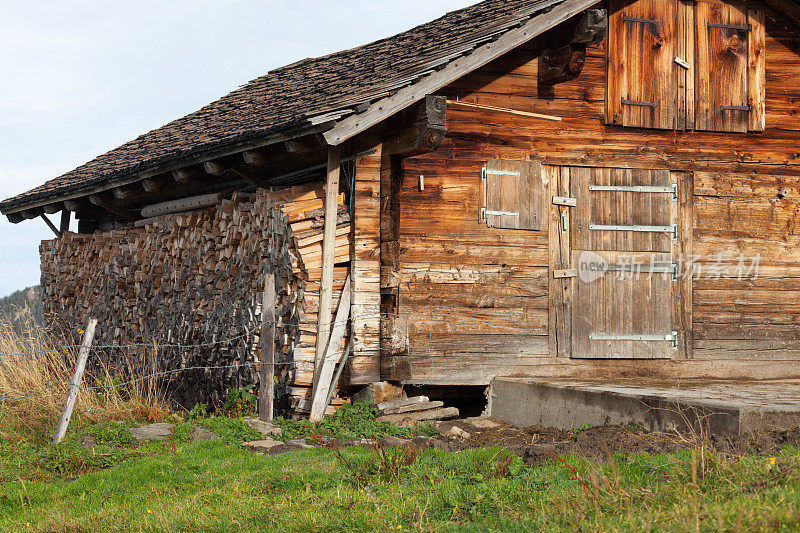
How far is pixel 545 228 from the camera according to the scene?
952cm

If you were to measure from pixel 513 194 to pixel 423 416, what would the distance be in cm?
262

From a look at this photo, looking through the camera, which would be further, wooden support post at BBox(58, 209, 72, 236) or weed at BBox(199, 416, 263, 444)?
wooden support post at BBox(58, 209, 72, 236)

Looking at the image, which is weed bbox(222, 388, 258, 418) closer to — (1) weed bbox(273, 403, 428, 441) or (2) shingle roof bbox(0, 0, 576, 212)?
(1) weed bbox(273, 403, 428, 441)

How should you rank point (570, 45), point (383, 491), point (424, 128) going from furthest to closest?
point (570, 45) → point (424, 128) → point (383, 491)

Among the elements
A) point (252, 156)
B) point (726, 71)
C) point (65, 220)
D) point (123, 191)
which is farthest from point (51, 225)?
point (726, 71)

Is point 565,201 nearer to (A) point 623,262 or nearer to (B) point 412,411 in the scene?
(A) point 623,262

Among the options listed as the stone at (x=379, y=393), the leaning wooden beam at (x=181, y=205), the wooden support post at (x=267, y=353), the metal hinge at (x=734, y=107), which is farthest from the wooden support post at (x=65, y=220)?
the metal hinge at (x=734, y=107)

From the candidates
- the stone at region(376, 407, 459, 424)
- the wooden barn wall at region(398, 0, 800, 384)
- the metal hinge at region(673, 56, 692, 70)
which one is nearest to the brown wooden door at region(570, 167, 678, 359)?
the wooden barn wall at region(398, 0, 800, 384)

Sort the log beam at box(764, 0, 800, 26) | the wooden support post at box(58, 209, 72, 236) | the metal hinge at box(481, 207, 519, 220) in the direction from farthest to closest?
the wooden support post at box(58, 209, 72, 236), the log beam at box(764, 0, 800, 26), the metal hinge at box(481, 207, 519, 220)

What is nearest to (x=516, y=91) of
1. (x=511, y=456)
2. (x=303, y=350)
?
(x=303, y=350)

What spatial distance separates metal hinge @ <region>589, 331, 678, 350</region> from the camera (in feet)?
31.5

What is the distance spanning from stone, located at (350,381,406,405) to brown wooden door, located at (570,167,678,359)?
6.90 feet

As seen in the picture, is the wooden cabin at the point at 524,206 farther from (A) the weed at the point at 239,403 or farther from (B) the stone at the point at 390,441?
(B) the stone at the point at 390,441

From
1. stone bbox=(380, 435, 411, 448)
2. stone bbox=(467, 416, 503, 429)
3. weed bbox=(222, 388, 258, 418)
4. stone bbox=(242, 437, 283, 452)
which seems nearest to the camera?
stone bbox=(380, 435, 411, 448)
